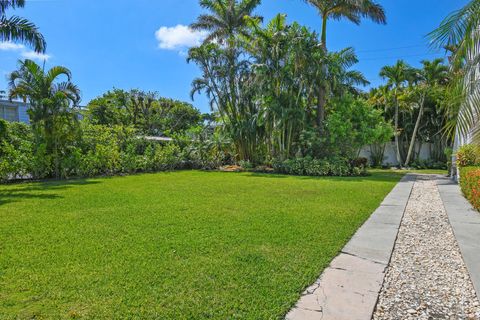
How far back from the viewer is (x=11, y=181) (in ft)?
35.9

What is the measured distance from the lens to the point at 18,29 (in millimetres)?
9836

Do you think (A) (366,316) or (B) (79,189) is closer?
(A) (366,316)

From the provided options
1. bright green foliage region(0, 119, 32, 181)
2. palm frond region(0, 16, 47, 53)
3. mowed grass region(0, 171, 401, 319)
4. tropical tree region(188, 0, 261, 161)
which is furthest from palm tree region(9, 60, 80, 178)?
tropical tree region(188, 0, 261, 161)

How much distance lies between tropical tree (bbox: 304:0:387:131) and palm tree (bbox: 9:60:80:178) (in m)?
11.1

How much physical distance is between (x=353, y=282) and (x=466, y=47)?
344 cm

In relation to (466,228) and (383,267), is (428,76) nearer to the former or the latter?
(466,228)

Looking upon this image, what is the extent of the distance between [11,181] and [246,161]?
34.7 feet

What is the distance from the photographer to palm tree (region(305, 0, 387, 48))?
1587cm

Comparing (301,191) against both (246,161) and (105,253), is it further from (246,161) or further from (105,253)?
(246,161)

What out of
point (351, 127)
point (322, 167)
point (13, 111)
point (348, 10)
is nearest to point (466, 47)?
point (322, 167)

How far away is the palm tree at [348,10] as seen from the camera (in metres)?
15.9

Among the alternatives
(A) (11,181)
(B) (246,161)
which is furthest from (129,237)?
(B) (246,161)


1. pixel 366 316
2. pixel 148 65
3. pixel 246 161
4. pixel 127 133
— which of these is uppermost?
pixel 148 65

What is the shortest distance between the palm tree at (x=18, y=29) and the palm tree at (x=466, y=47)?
37.2ft
